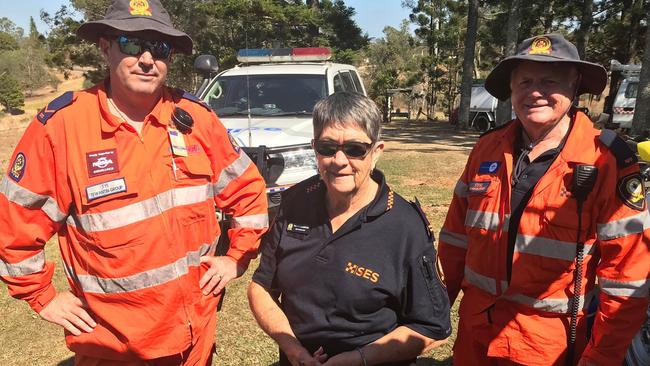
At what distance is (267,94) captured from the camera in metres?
5.96

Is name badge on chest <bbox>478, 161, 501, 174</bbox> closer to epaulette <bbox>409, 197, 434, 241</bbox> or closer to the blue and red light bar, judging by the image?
epaulette <bbox>409, 197, 434, 241</bbox>

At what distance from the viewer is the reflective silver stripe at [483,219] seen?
6.59 feet

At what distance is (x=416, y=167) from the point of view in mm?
11125

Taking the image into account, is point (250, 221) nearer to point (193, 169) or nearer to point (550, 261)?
point (193, 169)

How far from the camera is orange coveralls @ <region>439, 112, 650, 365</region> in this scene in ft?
5.79

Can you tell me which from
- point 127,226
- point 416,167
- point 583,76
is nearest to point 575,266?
point 583,76

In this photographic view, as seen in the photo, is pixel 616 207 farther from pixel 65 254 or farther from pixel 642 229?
pixel 65 254

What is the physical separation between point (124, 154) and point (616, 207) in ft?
6.02

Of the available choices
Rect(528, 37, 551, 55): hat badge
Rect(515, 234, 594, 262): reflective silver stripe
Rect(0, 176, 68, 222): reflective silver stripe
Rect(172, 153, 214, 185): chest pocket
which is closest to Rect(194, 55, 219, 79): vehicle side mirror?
Rect(172, 153, 214, 185): chest pocket

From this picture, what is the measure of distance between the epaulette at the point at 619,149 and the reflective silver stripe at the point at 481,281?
65cm

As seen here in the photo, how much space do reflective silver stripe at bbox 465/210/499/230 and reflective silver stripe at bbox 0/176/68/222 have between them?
1655 mm

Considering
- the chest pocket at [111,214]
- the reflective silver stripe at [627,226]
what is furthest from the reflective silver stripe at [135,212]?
the reflective silver stripe at [627,226]

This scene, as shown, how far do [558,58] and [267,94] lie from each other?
4.41m

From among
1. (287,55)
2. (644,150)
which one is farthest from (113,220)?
(287,55)
